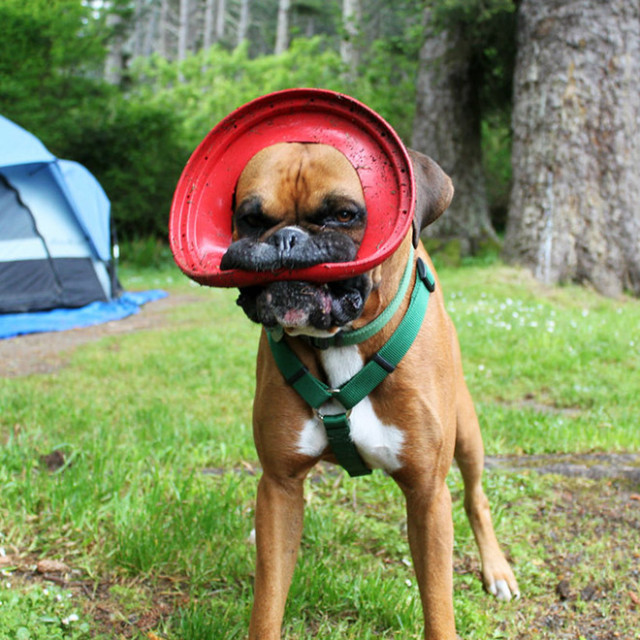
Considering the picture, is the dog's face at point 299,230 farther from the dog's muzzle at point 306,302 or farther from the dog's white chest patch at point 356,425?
the dog's white chest patch at point 356,425

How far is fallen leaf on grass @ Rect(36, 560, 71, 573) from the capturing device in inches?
101

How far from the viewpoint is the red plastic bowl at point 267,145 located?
181cm

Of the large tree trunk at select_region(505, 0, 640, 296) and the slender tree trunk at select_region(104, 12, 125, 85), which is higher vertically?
the slender tree trunk at select_region(104, 12, 125, 85)

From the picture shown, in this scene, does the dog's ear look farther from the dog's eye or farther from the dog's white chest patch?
the dog's white chest patch

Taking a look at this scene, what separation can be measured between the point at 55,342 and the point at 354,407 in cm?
586

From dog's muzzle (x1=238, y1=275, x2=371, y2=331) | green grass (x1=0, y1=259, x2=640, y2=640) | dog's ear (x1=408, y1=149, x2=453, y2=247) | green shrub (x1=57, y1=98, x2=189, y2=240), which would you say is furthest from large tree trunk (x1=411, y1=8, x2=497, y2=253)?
dog's muzzle (x1=238, y1=275, x2=371, y2=331)

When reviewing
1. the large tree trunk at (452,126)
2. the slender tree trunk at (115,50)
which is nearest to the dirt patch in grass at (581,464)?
the large tree trunk at (452,126)

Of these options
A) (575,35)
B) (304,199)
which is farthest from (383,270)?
(575,35)

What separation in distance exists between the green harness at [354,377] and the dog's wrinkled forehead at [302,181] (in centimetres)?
39

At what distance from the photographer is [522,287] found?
307 inches

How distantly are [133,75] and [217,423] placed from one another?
2272cm

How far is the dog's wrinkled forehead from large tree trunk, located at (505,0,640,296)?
21.9 ft

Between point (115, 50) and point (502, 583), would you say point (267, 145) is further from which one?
point (115, 50)

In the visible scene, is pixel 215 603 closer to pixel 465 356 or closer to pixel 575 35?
pixel 465 356
